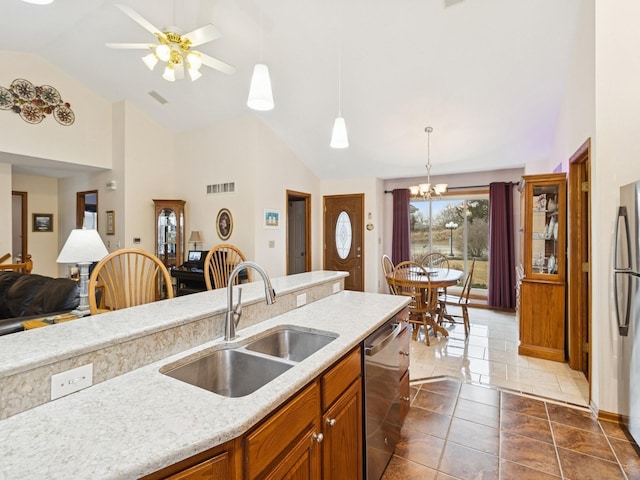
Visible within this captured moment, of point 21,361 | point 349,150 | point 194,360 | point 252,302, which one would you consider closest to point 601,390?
point 252,302

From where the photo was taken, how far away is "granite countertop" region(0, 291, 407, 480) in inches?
27.0

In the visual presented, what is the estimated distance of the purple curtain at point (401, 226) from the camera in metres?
6.23

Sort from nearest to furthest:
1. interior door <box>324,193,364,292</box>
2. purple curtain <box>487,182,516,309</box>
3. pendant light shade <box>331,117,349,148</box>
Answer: pendant light shade <box>331,117,349,148</box> → purple curtain <box>487,182,516,309</box> → interior door <box>324,193,364,292</box>

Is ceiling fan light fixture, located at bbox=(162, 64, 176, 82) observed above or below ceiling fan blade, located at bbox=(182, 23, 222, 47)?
below

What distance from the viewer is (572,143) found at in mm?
3117

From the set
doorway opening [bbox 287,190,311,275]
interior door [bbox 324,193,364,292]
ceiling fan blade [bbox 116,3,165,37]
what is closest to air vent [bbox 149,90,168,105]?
ceiling fan blade [bbox 116,3,165,37]

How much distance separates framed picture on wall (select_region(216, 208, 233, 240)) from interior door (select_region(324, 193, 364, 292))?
7.02 ft

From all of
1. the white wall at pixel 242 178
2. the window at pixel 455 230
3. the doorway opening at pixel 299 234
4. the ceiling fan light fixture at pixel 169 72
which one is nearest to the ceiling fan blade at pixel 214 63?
the ceiling fan light fixture at pixel 169 72

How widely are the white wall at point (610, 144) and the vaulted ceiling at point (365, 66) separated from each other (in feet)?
2.58

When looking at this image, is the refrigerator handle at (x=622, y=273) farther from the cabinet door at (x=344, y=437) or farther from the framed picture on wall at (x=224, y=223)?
the framed picture on wall at (x=224, y=223)

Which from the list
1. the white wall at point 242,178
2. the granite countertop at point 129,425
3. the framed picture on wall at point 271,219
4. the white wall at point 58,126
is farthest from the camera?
the framed picture on wall at point 271,219

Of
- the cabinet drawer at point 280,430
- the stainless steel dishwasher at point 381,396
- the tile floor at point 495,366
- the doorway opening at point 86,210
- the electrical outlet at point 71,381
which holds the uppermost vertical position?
the doorway opening at point 86,210

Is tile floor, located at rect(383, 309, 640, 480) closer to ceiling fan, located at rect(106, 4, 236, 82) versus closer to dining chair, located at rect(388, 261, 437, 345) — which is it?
dining chair, located at rect(388, 261, 437, 345)

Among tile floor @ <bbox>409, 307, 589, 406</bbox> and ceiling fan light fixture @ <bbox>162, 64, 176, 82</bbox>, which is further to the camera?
ceiling fan light fixture @ <bbox>162, 64, 176, 82</bbox>
